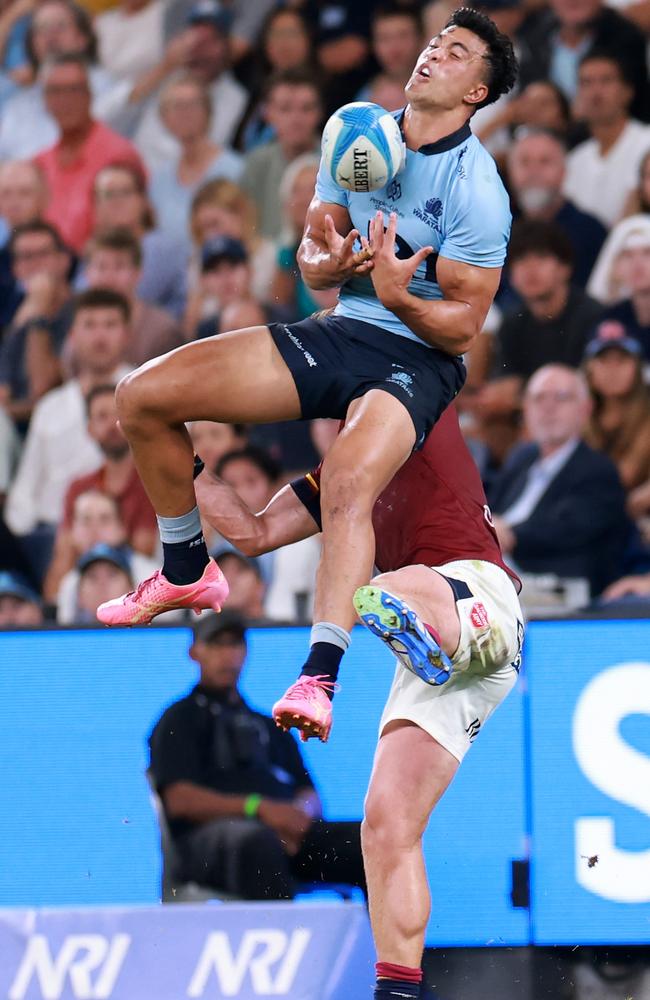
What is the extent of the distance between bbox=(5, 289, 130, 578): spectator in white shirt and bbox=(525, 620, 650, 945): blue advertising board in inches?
156

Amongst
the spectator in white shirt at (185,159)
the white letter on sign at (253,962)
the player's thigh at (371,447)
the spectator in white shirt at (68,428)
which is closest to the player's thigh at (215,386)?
the player's thigh at (371,447)

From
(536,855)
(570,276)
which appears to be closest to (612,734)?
(536,855)

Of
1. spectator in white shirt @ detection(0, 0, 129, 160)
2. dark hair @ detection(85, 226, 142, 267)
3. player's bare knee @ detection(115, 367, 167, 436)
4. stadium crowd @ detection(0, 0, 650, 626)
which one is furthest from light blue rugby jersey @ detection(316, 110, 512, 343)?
spectator in white shirt @ detection(0, 0, 129, 160)

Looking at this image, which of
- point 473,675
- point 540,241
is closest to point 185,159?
point 540,241

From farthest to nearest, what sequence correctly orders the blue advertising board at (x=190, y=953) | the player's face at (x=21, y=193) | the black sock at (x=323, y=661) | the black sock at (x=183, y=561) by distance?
the player's face at (x=21, y=193)
the blue advertising board at (x=190, y=953)
the black sock at (x=183, y=561)
the black sock at (x=323, y=661)

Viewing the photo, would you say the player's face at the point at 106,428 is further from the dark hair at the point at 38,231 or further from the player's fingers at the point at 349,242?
the player's fingers at the point at 349,242

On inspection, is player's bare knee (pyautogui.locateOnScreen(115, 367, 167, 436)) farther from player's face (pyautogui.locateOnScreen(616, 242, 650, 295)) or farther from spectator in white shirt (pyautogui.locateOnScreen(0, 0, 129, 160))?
spectator in white shirt (pyautogui.locateOnScreen(0, 0, 129, 160))

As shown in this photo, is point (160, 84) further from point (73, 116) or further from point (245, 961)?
point (245, 961)

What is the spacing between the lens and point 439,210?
471cm

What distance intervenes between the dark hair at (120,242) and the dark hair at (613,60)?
2878 mm

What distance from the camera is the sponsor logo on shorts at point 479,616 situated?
4.69 meters

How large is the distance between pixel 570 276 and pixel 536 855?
152 inches

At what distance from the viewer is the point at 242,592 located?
732 cm

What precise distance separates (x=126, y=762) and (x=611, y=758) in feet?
5.67
